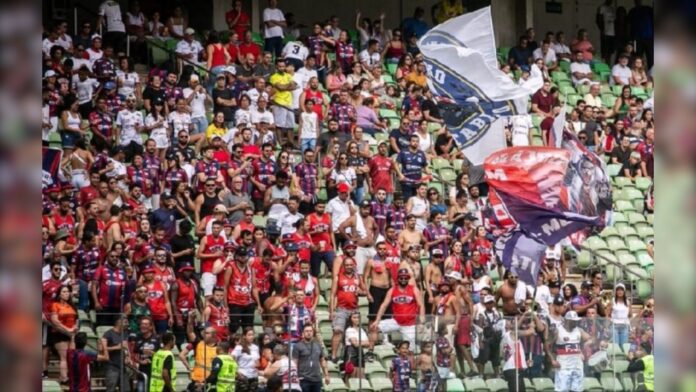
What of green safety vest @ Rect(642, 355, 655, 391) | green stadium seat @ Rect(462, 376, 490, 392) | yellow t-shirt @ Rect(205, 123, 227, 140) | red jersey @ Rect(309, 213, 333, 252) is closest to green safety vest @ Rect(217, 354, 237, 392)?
green stadium seat @ Rect(462, 376, 490, 392)

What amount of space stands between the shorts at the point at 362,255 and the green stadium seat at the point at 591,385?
319 centimetres

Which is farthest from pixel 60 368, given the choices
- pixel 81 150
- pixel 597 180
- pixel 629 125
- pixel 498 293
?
pixel 629 125

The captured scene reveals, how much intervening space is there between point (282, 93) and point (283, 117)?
448 millimetres

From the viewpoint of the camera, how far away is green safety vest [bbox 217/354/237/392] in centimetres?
1287

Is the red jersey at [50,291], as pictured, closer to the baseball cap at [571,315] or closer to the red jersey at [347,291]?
the red jersey at [347,291]

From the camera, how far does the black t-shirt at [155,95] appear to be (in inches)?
698

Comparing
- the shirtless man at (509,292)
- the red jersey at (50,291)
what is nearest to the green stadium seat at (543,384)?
the shirtless man at (509,292)

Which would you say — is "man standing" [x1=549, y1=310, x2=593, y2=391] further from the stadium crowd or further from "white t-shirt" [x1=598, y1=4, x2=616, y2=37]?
"white t-shirt" [x1=598, y1=4, x2=616, y2=37]

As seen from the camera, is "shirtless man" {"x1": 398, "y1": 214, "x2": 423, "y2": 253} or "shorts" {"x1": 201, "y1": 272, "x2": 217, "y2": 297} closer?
"shorts" {"x1": 201, "y1": 272, "x2": 217, "y2": 297}

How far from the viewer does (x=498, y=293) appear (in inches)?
626

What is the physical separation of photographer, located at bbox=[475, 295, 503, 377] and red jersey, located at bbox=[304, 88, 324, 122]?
5.47m

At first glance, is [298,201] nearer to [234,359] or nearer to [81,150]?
[81,150]

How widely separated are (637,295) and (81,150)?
719 centimetres

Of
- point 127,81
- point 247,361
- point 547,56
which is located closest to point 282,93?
point 127,81
